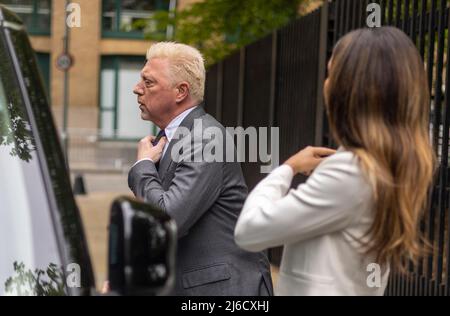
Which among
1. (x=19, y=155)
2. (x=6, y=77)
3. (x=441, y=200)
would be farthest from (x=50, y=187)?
(x=441, y=200)

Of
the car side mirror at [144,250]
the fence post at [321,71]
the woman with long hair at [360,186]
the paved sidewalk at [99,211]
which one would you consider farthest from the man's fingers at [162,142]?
the fence post at [321,71]

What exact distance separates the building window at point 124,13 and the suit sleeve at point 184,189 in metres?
30.4

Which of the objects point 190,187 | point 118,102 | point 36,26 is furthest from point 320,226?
point 118,102

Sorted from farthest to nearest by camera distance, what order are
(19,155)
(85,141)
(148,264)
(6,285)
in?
(85,141) < (19,155) < (6,285) < (148,264)

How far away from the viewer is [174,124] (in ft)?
11.1

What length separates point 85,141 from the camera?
34344 millimetres

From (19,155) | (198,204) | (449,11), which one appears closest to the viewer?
(19,155)

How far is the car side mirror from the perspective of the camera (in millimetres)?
1838

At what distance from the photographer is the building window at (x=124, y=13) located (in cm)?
3388

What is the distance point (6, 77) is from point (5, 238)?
482mm

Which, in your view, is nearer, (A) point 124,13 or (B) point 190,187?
(B) point 190,187

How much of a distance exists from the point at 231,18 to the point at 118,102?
76.1 ft

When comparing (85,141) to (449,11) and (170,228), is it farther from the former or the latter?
(170,228)

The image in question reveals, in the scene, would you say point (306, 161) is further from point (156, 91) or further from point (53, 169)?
point (156, 91)
